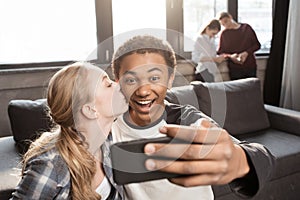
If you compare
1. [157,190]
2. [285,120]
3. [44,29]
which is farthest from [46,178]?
[44,29]

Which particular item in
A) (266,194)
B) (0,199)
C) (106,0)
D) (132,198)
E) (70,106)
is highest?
(106,0)

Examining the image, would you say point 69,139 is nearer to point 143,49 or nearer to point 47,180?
point 47,180

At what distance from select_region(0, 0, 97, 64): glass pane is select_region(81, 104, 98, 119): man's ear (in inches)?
76.8

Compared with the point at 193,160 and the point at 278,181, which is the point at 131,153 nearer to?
the point at 193,160

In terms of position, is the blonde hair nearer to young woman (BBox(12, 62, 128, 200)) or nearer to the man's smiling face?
young woman (BBox(12, 62, 128, 200))

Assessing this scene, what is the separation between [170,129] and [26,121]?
1444 mm

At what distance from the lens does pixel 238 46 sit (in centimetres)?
319

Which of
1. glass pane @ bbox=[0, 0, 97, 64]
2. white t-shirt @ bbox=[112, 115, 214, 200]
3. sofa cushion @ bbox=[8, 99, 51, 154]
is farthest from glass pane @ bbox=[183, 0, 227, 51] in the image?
white t-shirt @ bbox=[112, 115, 214, 200]

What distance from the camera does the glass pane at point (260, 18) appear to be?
3484 mm

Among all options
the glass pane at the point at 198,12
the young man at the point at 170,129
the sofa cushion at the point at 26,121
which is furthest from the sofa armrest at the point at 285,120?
the young man at the point at 170,129

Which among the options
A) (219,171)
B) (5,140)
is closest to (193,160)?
(219,171)

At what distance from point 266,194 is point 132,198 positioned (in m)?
1.37

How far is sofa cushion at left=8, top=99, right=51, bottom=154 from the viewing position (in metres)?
1.63

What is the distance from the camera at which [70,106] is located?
665mm
